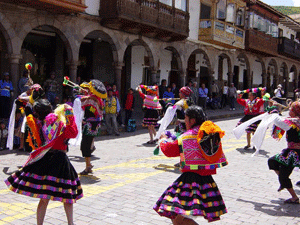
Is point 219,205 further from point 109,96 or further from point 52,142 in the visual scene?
point 109,96

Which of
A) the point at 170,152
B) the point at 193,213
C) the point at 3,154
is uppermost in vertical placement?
the point at 170,152

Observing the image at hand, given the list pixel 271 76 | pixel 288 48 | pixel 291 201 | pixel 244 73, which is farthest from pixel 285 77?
pixel 291 201

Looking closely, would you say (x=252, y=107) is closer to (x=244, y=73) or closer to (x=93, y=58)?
(x=93, y=58)

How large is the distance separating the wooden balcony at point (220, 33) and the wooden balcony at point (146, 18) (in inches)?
95.9

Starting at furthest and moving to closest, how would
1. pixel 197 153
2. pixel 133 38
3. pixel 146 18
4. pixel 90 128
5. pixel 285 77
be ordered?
pixel 285 77 < pixel 133 38 < pixel 146 18 < pixel 90 128 < pixel 197 153

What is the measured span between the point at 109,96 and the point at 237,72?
19.2 meters

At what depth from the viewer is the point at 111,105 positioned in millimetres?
13898

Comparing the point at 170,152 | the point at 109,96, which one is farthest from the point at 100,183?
the point at 109,96

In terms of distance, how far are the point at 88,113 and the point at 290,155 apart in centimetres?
379

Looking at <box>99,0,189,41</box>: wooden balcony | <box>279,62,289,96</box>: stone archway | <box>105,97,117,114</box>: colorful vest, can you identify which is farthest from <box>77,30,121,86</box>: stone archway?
<box>279,62,289,96</box>: stone archway

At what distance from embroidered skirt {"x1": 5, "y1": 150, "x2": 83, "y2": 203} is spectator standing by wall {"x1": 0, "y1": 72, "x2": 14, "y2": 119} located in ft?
31.2

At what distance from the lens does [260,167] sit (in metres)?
8.53

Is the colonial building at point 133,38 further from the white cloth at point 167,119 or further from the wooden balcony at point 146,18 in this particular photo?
the white cloth at point 167,119

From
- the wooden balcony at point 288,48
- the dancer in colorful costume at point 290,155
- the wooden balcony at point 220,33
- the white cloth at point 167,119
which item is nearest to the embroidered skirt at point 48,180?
the dancer in colorful costume at point 290,155
